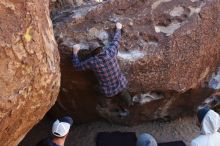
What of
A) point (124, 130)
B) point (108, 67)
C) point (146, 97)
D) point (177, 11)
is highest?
point (177, 11)

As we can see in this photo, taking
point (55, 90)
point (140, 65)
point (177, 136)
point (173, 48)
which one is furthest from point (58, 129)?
point (177, 136)

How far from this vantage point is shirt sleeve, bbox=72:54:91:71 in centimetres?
461

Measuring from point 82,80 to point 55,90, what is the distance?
1047mm

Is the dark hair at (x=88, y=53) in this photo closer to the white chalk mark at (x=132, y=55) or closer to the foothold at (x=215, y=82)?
the white chalk mark at (x=132, y=55)

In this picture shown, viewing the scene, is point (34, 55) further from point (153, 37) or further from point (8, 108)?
point (153, 37)

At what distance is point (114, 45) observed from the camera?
4.64 metres

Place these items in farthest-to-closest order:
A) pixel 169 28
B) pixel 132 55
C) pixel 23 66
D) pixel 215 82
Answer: pixel 215 82, pixel 169 28, pixel 132 55, pixel 23 66

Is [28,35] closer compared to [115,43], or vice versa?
[28,35]

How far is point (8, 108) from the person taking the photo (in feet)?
11.3

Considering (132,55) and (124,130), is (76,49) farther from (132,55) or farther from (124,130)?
(124,130)

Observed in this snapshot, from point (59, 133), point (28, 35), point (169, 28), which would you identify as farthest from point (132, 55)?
point (28, 35)

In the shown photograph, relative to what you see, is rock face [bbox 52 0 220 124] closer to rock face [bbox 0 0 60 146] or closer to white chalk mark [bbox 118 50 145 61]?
white chalk mark [bbox 118 50 145 61]

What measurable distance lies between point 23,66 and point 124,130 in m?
2.47

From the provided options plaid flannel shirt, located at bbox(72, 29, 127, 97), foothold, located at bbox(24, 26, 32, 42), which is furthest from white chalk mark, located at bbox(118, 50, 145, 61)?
foothold, located at bbox(24, 26, 32, 42)
